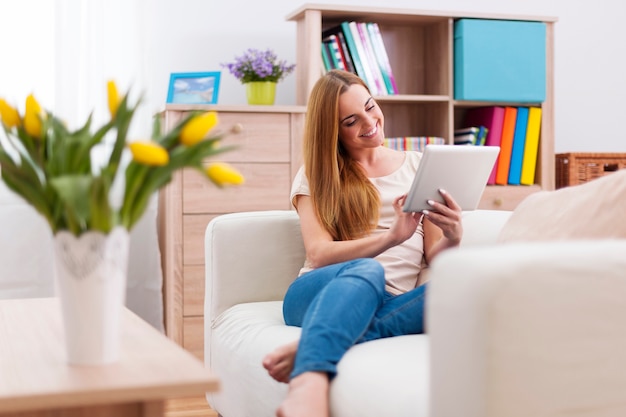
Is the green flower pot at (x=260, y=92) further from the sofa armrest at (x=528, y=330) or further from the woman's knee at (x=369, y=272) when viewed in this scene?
the sofa armrest at (x=528, y=330)

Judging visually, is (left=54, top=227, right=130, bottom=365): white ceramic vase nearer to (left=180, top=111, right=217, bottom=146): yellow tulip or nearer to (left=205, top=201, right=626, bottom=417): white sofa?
(left=180, top=111, right=217, bottom=146): yellow tulip

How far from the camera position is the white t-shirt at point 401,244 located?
211 centimetres

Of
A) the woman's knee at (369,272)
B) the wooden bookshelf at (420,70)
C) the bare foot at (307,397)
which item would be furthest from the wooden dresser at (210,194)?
the bare foot at (307,397)

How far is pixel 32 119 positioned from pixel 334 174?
106 centimetres

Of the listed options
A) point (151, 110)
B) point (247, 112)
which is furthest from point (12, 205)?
point (247, 112)

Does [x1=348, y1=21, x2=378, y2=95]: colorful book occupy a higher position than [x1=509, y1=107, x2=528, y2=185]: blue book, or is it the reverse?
[x1=348, y1=21, x2=378, y2=95]: colorful book

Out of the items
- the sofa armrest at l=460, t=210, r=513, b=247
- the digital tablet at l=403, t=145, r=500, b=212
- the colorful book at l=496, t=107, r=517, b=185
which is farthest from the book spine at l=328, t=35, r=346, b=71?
the digital tablet at l=403, t=145, r=500, b=212

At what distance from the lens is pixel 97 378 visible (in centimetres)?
117

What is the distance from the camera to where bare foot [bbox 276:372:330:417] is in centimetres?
149

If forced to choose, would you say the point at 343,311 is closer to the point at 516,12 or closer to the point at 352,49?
the point at 352,49

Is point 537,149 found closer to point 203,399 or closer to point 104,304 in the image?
point 203,399

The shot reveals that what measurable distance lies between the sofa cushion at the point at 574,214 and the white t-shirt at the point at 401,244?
318 millimetres

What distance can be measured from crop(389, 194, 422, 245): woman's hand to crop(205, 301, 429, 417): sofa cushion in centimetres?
28

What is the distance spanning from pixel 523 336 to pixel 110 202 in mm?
562
